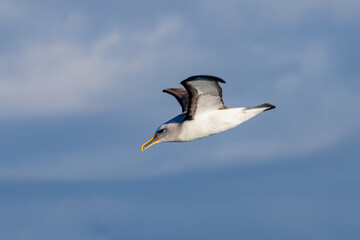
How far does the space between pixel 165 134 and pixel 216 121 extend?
2.85 m

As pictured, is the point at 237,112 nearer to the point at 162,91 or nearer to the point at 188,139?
the point at 188,139

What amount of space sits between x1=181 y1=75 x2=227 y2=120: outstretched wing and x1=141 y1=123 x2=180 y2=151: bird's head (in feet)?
3.15

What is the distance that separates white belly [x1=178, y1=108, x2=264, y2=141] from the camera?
29266 mm

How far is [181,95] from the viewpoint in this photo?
113 feet

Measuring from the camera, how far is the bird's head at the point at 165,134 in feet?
100.0

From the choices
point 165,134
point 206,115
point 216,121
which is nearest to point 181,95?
point 165,134

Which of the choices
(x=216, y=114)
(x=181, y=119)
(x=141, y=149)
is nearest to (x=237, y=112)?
(x=216, y=114)

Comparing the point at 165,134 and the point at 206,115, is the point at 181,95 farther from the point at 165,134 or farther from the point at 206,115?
the point at 206,115

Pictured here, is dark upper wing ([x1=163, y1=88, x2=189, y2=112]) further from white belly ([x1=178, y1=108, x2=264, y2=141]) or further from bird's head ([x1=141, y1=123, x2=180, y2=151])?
white belly ([x1=178, y1=108, x2=264, y2=141])

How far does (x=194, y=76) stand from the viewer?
2636cm

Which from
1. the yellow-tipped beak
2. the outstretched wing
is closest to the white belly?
the outstretched wing

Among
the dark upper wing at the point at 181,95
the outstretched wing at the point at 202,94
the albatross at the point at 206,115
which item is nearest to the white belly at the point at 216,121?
the albatross at the point at 206,115

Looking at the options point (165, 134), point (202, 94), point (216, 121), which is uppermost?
point (202, 94)

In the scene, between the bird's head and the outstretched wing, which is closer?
the outstretched wing
